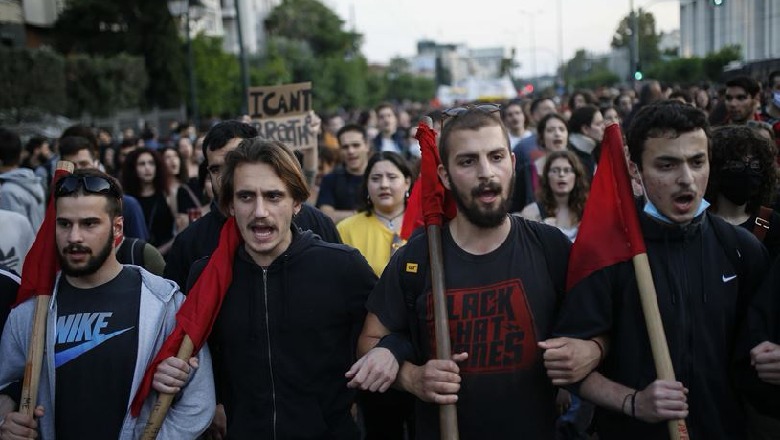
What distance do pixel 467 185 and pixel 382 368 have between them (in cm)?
76

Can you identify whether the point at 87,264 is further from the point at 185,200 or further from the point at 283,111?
the point at 283,111

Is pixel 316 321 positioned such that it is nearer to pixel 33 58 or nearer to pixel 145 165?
pixel 145 165

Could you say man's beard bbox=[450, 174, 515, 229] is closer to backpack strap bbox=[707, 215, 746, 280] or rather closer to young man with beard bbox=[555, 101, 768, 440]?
young man with beard bbox=[555, 101, 768, 440]

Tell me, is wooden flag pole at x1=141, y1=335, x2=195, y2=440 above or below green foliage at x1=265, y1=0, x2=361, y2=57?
below

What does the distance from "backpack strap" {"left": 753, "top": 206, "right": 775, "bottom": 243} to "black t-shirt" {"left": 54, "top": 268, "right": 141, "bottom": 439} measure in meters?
2.86

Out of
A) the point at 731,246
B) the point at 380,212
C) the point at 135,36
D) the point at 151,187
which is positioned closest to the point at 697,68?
the point at 135,36

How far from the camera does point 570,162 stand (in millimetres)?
6477

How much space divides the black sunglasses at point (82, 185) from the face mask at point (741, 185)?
302 centimetres

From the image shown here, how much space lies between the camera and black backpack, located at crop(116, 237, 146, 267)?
463 centimetres

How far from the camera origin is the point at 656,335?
2.89 meters

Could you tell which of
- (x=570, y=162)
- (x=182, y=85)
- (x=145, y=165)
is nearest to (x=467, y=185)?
(x=570, y=162)

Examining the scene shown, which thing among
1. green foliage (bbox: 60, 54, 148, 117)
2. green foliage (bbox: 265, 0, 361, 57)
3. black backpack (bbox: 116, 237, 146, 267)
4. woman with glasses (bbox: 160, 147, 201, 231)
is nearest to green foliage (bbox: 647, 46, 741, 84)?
green foliage (bbox: 60, 54, 148, 117)

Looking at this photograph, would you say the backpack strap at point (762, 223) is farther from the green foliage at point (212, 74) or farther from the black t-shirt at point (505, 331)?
the green foliage at point (212, 74)

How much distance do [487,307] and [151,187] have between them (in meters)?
5.19
